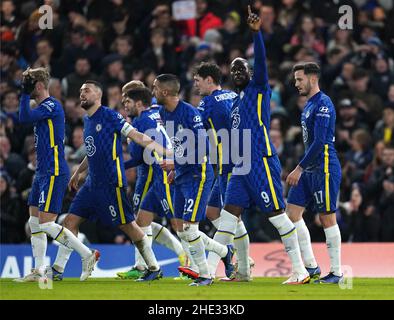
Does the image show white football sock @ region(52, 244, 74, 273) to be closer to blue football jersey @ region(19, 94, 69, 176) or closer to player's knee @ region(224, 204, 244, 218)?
blue football jersey @ region(19, 94, 69, 176)

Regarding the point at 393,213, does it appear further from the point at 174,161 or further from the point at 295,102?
the point at 174,161

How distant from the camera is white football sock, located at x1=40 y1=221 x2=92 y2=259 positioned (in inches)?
519

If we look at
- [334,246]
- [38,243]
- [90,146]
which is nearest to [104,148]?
[90,146]

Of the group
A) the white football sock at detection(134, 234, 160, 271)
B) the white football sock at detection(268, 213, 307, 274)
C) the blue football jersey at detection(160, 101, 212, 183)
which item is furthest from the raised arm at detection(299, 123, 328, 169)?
the white football sock at detection(134, 234, 160, 271)

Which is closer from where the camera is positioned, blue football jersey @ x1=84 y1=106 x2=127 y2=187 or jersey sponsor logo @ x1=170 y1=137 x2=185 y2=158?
jersey sponsor logo @ x1=170 y1=137 x2=185 y2=158

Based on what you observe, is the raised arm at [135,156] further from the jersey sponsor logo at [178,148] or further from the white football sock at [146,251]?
the jersey sponsor logo at [178,148]

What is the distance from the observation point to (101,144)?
1315cm

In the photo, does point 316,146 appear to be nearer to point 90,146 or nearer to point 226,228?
point 226,228

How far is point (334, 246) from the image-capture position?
13.1 meters

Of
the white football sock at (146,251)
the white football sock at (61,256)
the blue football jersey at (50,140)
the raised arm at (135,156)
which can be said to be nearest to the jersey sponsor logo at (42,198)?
the blue football jersey at (50,140)

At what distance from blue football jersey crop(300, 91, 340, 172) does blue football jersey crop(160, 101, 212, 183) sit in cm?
116

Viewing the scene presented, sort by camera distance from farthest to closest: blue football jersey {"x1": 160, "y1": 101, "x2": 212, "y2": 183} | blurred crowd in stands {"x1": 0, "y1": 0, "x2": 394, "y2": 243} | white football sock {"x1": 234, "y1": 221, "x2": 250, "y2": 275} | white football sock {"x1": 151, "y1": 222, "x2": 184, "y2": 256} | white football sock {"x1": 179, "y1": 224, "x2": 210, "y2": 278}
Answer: blurred crowd in stands {"x1": 0, "y1": 0, "x2": 394, "y2": 243} < white football sock {"x1": 151, "y1": 222, "x2": 184, "y2": 256} < white football sock {"x1": 234, "y1": 221, "x2": 250, "y2": 275} < blue football jersey {"x1": 160, "y1": 101, "x2": 212, "y2": 183} < white football sock {"x1": 179, "y1": 224, "x2": 210, "y2": 278}

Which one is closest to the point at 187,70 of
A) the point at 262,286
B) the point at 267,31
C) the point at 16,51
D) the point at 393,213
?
the point at 267,31

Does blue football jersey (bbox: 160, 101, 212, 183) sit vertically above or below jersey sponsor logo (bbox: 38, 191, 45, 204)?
above
